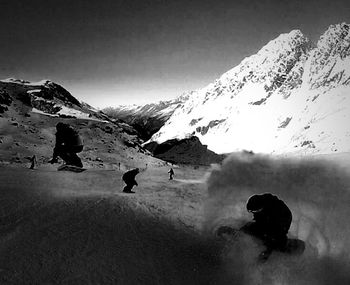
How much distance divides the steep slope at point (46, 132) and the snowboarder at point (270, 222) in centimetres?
5289

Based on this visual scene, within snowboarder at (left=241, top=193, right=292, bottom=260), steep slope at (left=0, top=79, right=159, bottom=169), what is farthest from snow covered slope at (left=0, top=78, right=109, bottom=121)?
snowboarder at (left=241, top=193, right=292, bottom=260)

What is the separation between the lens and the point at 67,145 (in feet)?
144

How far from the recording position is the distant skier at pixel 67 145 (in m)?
43.2

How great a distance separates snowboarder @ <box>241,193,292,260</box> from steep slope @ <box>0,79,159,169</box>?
5289 cm

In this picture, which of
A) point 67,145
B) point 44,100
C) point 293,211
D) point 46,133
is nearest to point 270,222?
point 293,211

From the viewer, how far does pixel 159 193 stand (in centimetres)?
2591

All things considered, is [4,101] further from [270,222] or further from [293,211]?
[270,222]

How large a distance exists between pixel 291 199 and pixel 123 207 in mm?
12036

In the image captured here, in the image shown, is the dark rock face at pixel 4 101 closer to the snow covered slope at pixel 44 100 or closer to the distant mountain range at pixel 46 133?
the distant mountain range at pixel 46 133

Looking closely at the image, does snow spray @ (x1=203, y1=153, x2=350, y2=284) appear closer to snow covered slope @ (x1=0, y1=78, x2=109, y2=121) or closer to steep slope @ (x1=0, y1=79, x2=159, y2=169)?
steep slope @ (x1=0, y1=79, x2=159, y2=169)

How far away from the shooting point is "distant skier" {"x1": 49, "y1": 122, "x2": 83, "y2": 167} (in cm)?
4322

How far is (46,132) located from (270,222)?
9432 centimetres

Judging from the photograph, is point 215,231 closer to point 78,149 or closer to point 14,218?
point 14,218

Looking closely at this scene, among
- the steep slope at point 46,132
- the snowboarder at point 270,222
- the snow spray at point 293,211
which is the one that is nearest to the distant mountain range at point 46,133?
the steep slope at point 46,132
